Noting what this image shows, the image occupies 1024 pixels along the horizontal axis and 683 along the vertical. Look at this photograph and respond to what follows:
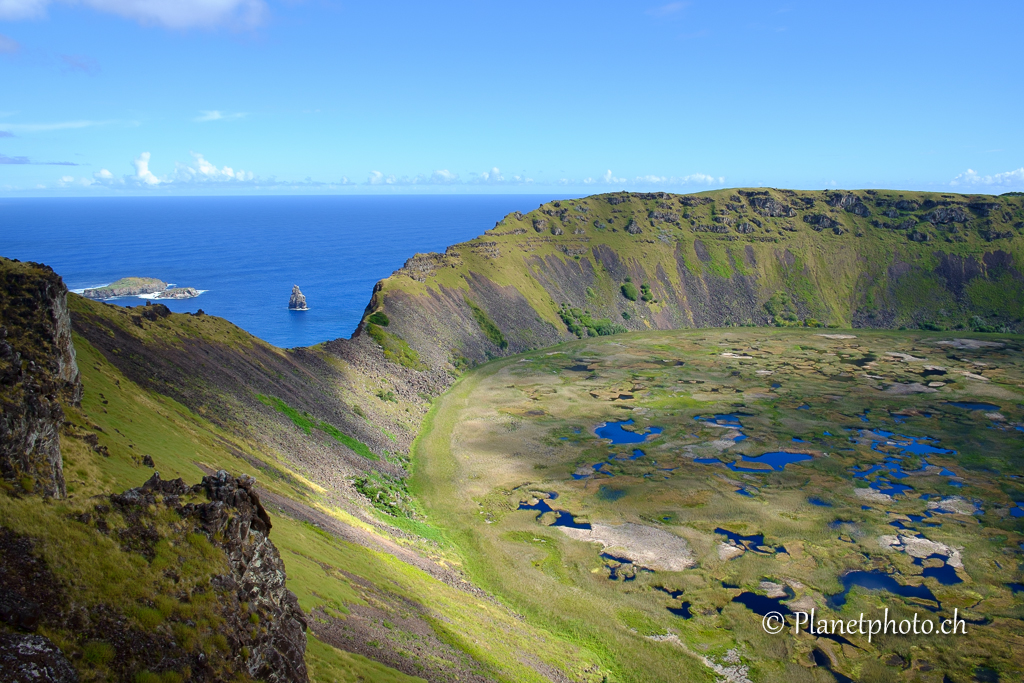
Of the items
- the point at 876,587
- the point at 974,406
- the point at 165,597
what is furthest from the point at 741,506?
the point at 974,406

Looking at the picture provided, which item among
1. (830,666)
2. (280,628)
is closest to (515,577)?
(830,666)

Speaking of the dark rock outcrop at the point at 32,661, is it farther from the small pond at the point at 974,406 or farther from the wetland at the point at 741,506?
the small pond at the point at 974,406

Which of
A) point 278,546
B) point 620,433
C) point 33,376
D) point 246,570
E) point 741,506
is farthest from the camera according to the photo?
point 620,433

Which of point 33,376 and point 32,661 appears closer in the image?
point 32,661

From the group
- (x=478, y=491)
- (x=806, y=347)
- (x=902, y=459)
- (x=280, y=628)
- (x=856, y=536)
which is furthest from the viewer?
(x=806, y=347)

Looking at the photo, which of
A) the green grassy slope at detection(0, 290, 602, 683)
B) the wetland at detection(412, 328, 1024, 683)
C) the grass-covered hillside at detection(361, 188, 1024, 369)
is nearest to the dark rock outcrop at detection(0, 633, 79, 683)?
the green grassy slope at detection(0, 290, 602, 683)

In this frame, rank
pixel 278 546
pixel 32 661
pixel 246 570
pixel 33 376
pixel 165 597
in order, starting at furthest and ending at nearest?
1. pixel 278 546
2. pixel 33 376
3. pixel 246 570
4. pixel 165 597
5. pixel 32 661

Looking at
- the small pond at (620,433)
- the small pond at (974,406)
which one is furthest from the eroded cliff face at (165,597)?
the small pond at (974,406)

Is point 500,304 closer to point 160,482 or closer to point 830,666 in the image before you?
point 830,666

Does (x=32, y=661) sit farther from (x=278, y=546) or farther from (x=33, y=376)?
(x=33, y=376)
